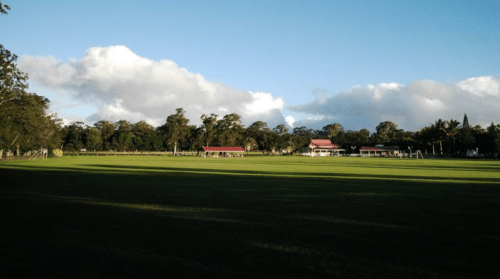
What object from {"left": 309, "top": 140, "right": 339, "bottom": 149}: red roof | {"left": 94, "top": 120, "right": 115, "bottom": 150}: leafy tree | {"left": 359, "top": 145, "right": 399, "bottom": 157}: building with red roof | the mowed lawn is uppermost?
{"left": 94, "top": 120, "right": 115, "bottom": 150}: leafy tree

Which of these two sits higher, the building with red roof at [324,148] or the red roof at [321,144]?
the red roof at [321,144]

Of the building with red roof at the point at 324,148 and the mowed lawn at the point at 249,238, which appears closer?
the mowed lawn at the point at 249,238

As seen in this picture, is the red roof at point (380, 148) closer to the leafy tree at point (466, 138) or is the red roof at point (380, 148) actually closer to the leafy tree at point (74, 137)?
the leafy tree at point (466, 138)

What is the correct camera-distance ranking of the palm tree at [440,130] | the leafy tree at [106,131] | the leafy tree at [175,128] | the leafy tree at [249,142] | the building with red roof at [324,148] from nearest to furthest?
the palm tree at [440,130], the leafy tree at [175,128], the leafy tree at [106,131], the leafy tree at [249,142], the building with red roof at [324,148]

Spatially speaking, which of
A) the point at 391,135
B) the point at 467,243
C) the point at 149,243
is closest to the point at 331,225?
the point at 467,243

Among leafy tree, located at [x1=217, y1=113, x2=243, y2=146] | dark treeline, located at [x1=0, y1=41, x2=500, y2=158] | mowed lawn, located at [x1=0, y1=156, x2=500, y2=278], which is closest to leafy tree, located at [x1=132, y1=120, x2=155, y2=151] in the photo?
dark treeline, located at [x1=0, y1=41, x2=500, y2=158]

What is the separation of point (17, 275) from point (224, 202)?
750 centimetres

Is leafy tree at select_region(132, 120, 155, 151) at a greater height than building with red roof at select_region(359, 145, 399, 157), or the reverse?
leafy tree at select_region(132, 120, 155, 151)

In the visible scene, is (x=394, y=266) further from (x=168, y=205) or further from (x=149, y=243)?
(x=168, y=205)

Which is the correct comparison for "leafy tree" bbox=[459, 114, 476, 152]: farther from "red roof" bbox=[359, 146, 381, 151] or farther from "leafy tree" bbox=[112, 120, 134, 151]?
"leafy tree" bbox=[112, 120, 134, 151]

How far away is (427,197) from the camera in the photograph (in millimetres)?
13508

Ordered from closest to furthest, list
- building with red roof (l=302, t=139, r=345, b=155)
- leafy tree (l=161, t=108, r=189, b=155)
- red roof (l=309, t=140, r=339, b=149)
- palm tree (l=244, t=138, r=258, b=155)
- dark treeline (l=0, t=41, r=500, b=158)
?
1. dark treeline (l=0, t=41, r=500, b=158)
2. leafy tree (l=161, t=108, r=189, b=155)
3. palm tree (l=244, t=138, r=258, b=155)
4. building with red roof (l=302, t=139, r=345, b=155)
5. red roof (l=309, t=140, r=339, b=149)

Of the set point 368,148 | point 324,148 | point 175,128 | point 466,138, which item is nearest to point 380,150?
point 368,148

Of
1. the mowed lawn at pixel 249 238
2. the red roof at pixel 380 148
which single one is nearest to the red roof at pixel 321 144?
the red roof at pixel 380 148
